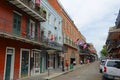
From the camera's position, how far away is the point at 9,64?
692 inches

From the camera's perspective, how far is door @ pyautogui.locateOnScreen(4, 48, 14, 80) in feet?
56.2

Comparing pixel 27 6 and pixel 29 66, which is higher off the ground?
pixel 27 6

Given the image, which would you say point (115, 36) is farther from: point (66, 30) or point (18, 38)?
point (18, 38)

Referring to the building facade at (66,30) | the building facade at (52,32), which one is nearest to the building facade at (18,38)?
the building facade at (52,32)

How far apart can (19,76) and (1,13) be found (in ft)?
19.6

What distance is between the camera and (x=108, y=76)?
1603cm

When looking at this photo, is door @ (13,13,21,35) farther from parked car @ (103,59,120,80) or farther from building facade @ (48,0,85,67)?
building facade @ (48,0,85,67)

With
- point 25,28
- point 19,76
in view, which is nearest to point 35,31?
point 25,28

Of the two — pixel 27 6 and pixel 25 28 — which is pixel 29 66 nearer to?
pixel 25 28

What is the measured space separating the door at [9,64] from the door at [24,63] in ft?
6.69

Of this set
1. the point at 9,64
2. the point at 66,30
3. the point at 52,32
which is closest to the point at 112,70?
the point at 9,64

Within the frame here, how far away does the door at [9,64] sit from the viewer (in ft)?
56.2

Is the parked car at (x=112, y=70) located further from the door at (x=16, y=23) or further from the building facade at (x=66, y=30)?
the building facade at (x=66, y=30)

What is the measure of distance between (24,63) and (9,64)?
2893 mm
